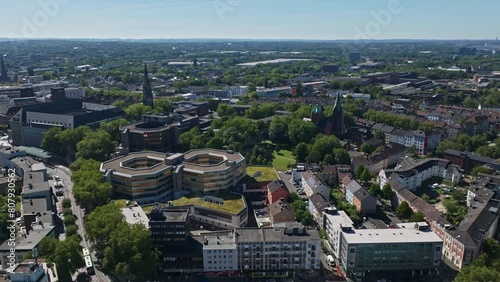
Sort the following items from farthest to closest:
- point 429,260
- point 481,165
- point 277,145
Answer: point 277,145 → point 481,165 → point 429,260

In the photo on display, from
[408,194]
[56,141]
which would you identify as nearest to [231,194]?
[408,194]

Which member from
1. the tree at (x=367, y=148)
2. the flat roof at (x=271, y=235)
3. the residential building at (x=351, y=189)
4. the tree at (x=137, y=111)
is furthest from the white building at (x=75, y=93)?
the flat roof at (x=271, y=235)

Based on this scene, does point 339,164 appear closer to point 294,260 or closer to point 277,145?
point 277,145

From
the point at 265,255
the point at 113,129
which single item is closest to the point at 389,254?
the point at 265,255

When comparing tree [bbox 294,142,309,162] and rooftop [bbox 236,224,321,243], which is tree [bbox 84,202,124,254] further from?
tree [bbox 294,142,309,162]

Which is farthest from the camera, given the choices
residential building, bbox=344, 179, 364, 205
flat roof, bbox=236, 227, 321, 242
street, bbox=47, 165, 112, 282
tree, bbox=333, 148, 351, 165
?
tree, bbox=333, 148, 351, 165

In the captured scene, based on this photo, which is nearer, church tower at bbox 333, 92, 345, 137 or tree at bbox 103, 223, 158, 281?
tree at bbox 103, 223, 158, 281

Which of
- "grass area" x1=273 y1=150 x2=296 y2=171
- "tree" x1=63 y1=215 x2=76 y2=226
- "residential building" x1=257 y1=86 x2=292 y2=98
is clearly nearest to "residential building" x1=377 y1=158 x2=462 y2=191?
"grass area" x1=273 y1=150 x2=296 y2=171
